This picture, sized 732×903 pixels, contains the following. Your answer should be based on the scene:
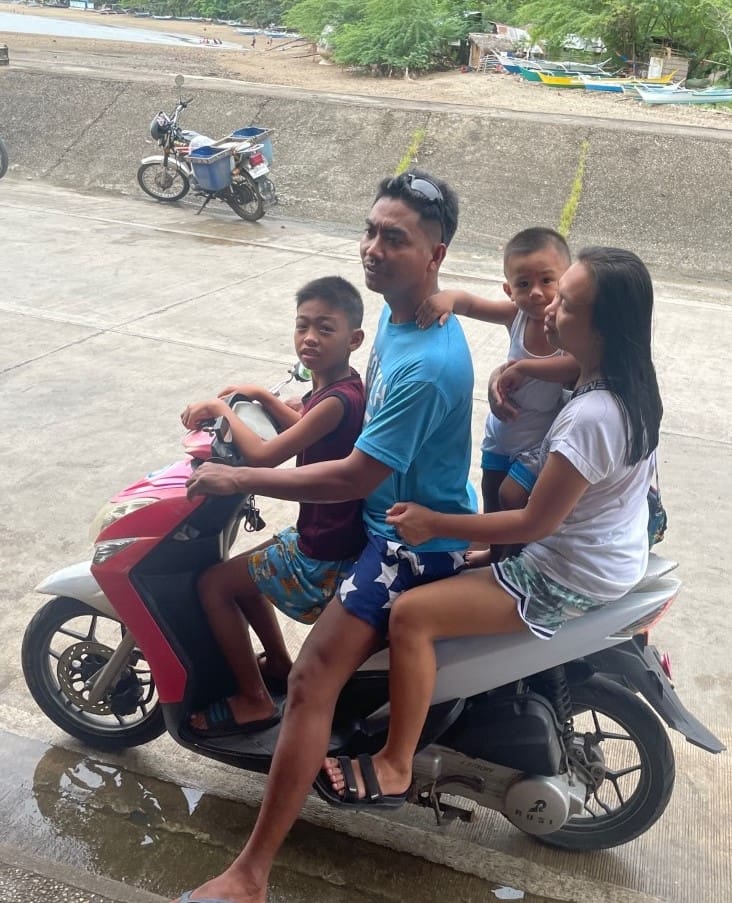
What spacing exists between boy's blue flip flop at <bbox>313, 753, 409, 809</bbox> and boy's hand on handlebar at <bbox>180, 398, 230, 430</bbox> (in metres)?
0.91

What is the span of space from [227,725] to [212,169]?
8434 millimetres

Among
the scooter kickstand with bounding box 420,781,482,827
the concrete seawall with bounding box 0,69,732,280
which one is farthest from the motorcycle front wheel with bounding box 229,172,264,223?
the scooter kickstand with bounding box 420,781,482,827

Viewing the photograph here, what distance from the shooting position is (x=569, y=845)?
8.05ft

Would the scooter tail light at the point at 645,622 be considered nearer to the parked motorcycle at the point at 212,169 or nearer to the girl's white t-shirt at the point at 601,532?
the girl's white t-shirt at the point at 601,532

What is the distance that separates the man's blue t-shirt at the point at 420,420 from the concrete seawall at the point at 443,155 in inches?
295

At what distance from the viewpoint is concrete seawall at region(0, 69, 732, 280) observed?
9.74 meters

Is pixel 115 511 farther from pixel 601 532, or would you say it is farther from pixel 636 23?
pixel 636 23

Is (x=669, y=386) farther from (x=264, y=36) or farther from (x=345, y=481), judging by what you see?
(x=264, y=36)

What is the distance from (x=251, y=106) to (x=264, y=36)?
17.9m

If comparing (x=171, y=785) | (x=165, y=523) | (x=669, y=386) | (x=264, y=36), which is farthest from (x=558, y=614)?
(x=264, y=36)

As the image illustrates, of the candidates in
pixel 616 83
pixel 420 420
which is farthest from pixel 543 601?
pixel 616 83

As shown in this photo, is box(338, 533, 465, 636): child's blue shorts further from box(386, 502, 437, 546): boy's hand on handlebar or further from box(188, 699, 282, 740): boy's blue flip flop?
box(188, 699, 282, 740): boy's blue flip flop

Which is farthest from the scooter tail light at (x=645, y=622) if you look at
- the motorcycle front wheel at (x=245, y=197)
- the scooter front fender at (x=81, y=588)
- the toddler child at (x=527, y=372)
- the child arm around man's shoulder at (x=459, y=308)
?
the motorcycle front wheel at (x=245, y=197)

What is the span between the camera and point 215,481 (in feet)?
7.01
